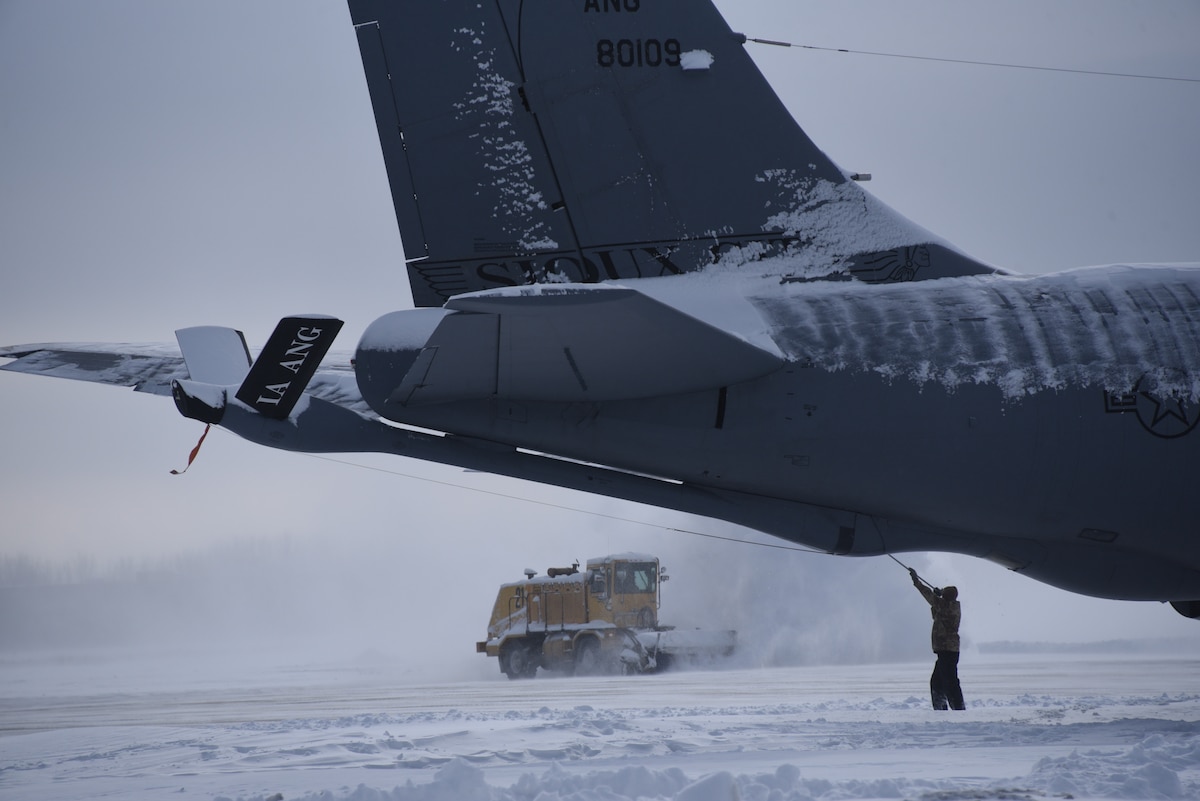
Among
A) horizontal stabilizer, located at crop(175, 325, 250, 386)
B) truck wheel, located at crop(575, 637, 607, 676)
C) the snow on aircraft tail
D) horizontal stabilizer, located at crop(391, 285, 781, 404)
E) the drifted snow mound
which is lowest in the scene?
truck wheel, located at crop(575, 637, 607, 676)

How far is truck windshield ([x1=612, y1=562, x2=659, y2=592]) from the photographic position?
23.4 metres

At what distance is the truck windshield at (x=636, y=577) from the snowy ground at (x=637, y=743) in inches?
186

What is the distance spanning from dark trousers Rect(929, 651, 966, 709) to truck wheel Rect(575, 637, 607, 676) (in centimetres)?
1248

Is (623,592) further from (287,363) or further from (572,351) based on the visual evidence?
(287,363)

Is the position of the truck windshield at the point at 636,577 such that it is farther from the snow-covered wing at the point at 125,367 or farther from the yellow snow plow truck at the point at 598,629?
the snow-covered wing at the point at 125,367

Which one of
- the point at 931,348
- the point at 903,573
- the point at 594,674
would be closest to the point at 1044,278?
the point at 931,348

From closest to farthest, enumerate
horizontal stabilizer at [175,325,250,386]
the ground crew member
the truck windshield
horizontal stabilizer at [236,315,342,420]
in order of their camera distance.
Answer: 1. horizontal stabilizer at [236,315,342,420]
2. horizontal stabilizer at [175,325,250,386]
3. the ground crew member
4. the truck windshield

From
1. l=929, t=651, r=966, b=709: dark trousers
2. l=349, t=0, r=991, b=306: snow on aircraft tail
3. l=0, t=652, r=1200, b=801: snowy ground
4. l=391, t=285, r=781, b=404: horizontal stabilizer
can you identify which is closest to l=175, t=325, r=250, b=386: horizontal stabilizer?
l=391, t=285, r=781, b=404: horizontal stabilizer

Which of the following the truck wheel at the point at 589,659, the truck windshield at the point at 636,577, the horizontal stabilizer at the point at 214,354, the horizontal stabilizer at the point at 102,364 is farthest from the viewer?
the truck windshield at the point at 636,577

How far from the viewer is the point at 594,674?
23.2 meters

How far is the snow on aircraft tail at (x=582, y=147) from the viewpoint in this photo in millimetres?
7836

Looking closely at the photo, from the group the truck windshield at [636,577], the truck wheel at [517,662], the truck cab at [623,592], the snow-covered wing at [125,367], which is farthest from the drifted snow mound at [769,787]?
the truck wheel at [517,662]

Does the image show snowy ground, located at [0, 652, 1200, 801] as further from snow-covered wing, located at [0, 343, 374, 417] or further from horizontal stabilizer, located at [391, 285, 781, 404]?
snow-covered wing, located at [0, 343, 374, 417]

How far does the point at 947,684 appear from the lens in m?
11.2
